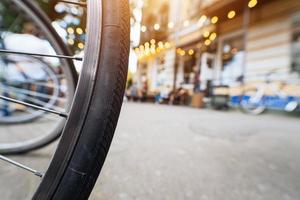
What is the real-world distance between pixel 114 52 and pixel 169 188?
1.90 feet

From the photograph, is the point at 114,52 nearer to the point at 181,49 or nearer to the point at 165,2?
the point at 181,49

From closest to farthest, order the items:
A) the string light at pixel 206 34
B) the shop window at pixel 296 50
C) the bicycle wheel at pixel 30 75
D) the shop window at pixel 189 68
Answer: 1. the bicycle wheel at pixel 30 75
2. the shop window at pixel 296 50
3. the string light at pixel 206 34
4. the shop window at pixel 189 68

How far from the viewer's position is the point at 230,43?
733cm

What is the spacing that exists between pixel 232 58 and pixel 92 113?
744 cm

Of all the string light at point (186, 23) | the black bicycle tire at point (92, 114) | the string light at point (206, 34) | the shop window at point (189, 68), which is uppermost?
the string light at point (186, 23)

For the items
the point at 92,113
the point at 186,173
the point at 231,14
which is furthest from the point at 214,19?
the point at 92,113

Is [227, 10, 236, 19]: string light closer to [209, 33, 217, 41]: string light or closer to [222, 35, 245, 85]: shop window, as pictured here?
[222, 35, 245, 85]: shop window

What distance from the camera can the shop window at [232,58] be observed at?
6.80m

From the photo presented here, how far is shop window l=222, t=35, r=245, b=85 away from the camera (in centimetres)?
680

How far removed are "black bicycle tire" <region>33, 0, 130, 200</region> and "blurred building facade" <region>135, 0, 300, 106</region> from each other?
3682mm

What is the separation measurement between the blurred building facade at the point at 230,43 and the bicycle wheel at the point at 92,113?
3684 millimetres

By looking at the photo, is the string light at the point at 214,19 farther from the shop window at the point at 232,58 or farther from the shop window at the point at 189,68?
the shop window at the point at 189,68

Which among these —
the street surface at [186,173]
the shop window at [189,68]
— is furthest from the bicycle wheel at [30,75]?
the shop window at [189,68]

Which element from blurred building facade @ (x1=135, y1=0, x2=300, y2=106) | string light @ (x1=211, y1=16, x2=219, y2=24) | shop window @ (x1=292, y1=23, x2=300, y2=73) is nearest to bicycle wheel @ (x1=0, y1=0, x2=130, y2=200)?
blurred building facade @ (x1=135, y1=0, x2=300, y2=106)
